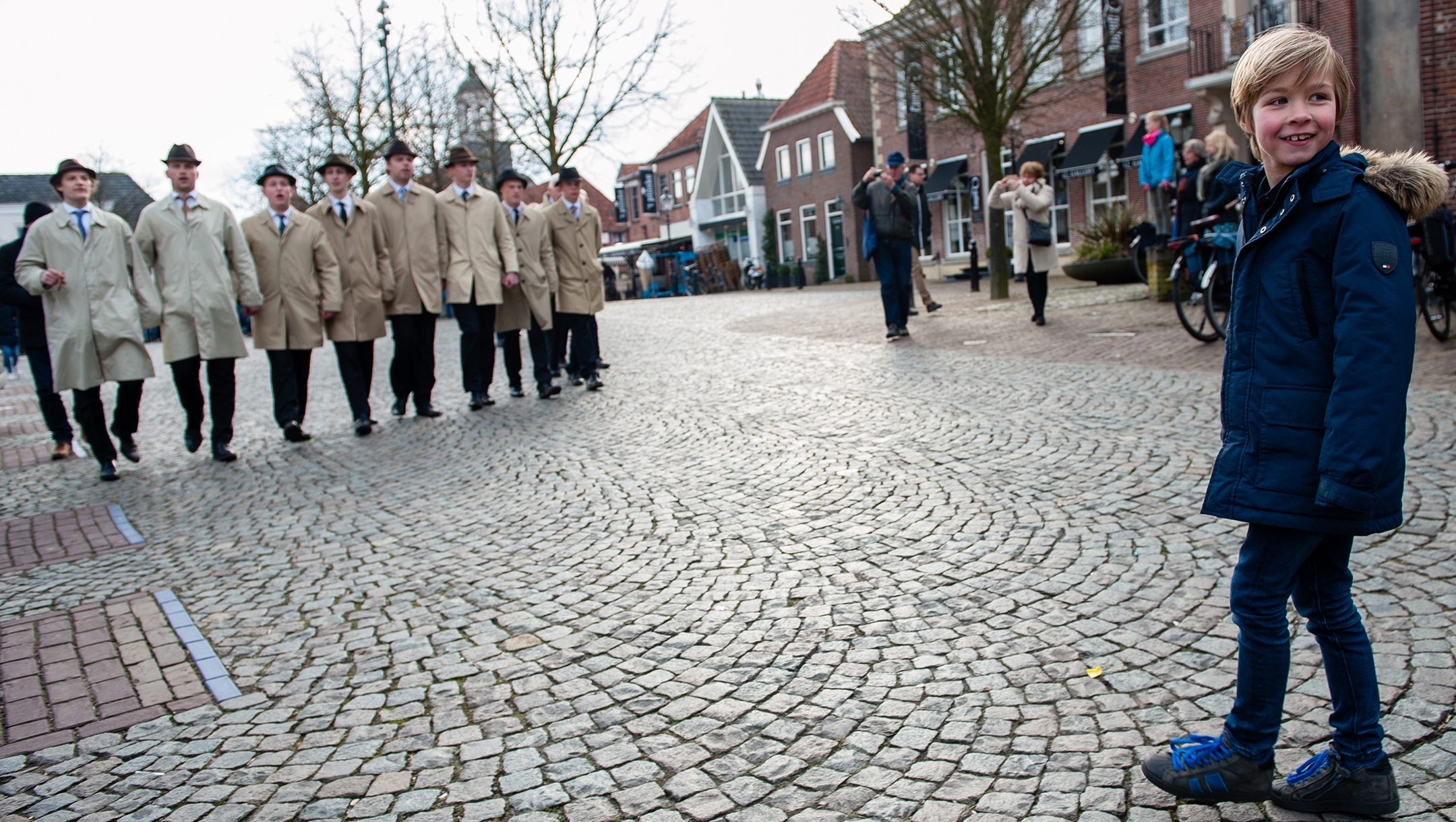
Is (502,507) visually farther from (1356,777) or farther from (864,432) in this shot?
(1356,777)

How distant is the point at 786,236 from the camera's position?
44031mm

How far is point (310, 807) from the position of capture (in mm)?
2562

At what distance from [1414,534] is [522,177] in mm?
8009

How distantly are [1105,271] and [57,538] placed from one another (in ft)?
45.5

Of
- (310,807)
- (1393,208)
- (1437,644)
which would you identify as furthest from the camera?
(1437,644)

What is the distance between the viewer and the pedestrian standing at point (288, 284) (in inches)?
316

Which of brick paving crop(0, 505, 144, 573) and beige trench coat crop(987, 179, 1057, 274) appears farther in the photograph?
beige trench coat crop(987, 179, 1057, 274)

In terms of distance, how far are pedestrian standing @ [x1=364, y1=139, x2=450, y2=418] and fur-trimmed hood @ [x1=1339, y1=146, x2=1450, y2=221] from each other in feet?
25.1

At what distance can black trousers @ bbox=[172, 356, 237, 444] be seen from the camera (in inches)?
300

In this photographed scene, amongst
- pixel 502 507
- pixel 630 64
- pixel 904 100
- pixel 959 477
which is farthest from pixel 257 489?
pixel 630 64

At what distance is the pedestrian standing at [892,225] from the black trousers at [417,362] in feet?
15.6

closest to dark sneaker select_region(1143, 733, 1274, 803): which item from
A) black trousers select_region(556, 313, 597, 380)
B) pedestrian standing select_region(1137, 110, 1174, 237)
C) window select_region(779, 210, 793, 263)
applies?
black trousers select_region(556, 313, 597, 380)

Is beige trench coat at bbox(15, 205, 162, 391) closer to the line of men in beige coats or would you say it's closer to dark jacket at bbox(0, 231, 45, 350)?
the line of men in beige coats

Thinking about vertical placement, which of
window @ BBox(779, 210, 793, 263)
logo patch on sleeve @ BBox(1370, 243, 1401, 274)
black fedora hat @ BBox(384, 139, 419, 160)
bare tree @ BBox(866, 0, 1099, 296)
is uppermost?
bare tree @ BBox(866, 0, 1099, 296)
